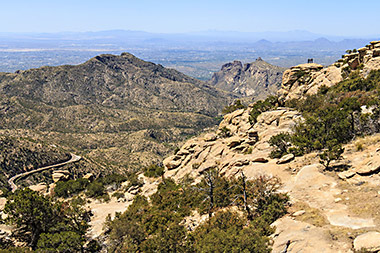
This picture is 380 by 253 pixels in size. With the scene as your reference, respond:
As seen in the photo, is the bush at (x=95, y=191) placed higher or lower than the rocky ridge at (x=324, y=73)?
lower

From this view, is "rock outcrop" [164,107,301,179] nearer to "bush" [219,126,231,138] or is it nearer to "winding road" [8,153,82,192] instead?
"bush" [219,126,231,138]

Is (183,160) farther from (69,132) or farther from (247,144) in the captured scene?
(69,132)

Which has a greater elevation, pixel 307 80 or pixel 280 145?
pixel 307 80

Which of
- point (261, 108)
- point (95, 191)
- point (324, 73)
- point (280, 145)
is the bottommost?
point (95, 191)

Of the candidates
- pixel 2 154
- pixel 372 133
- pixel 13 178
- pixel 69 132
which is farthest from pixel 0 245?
pixel 69 132

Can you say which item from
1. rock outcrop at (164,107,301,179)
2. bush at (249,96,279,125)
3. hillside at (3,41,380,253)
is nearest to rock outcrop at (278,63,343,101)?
bush at (249,96,279,125)

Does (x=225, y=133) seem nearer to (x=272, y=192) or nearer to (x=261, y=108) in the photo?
(x=261, y=108)

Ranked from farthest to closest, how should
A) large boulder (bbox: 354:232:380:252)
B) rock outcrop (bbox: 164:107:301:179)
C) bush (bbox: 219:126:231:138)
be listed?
bush (bbox: 219:126:231:138)
rock outcrop (bbox: 164:107:301:179)
large boulder (bbox: 354:232:380:252)

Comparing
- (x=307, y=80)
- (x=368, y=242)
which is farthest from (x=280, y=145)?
(x=307, y=80)

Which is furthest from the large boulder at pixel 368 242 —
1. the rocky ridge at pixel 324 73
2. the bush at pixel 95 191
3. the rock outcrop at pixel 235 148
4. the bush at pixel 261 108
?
the rocky ridge at pixel 324 73

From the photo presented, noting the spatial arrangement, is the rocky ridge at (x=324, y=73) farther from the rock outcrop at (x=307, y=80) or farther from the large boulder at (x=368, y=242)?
the large boulder at (x=368, y=242)

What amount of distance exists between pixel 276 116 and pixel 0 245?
4970 centimetres

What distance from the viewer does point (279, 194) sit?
23359mm

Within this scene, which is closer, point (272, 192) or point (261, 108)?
point (272, 192)
